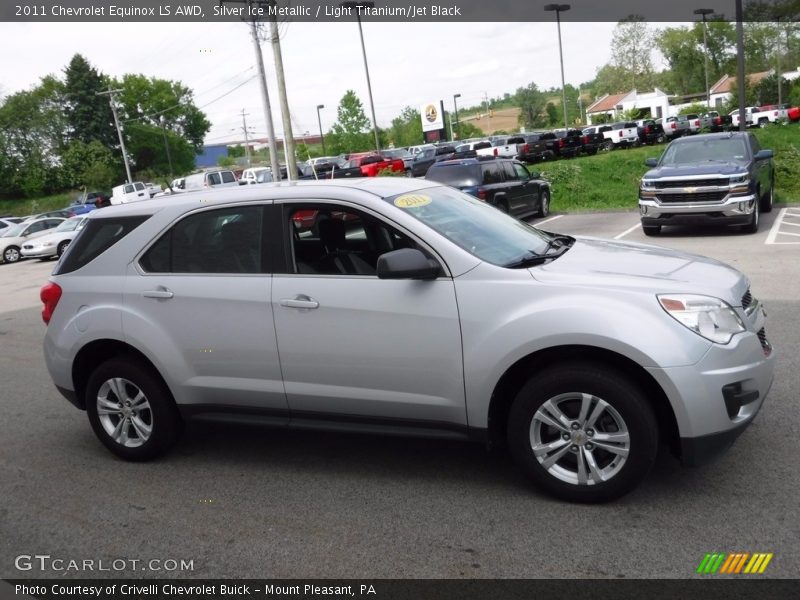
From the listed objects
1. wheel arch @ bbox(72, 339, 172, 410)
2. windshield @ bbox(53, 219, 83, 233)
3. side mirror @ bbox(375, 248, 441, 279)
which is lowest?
windshield @ bbox(53, 219, 83, 233)

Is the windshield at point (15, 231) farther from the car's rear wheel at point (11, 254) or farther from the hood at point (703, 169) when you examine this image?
the hood at point (703, 169)

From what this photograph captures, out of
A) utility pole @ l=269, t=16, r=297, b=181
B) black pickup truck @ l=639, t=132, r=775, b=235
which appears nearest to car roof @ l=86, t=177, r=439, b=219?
black pickup truck @ l=639, t=132, r=775, b=235

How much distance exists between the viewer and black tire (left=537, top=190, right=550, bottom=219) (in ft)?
70.5

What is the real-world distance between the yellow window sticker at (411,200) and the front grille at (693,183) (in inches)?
417

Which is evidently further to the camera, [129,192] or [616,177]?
[129,192]

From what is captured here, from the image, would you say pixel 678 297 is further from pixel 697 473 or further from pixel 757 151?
pixel 757 151

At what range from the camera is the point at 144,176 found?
90500 mm

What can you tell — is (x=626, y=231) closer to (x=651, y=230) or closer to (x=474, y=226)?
(x=651, y=230)

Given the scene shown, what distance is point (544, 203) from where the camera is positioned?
71.2ft

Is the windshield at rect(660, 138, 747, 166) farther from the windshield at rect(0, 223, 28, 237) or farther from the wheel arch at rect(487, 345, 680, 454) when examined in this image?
the windshield at rect(0, 223, 28, 237)

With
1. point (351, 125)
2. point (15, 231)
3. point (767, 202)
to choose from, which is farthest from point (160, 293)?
point (351, 125)

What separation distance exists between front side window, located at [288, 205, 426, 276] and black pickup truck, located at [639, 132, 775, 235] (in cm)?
1106

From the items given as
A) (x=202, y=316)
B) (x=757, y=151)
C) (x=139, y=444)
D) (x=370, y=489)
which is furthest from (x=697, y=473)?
(x=757, y=151)

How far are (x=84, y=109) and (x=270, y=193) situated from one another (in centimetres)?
8678
